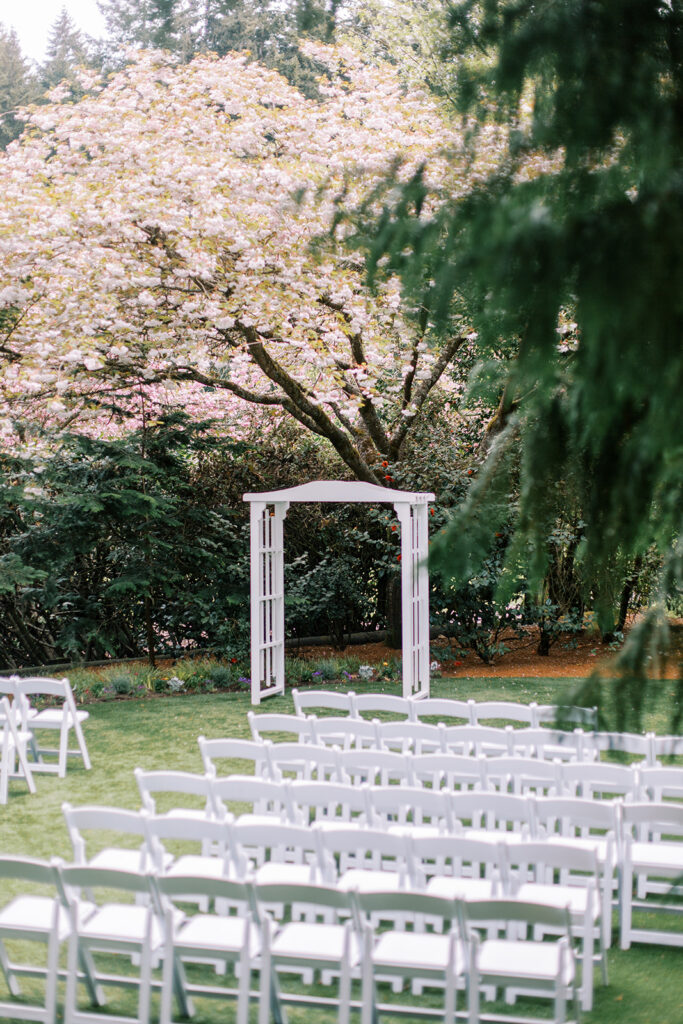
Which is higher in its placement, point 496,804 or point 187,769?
point 496,804

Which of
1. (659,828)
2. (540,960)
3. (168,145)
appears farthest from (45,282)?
(540,960)

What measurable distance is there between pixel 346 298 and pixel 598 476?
9.34m

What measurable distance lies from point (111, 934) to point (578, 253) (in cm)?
333

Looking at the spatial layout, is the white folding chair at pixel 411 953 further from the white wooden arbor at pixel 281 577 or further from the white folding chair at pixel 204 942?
the white wooden arbor at pixel 281 577

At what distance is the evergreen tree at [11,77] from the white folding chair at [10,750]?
1098 cm

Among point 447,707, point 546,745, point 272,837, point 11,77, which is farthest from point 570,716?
point 11,77

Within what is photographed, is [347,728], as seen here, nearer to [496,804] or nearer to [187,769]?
[496,804]

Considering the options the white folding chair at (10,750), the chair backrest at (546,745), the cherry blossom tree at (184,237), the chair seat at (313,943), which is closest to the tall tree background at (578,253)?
the chair seat at (313,943)

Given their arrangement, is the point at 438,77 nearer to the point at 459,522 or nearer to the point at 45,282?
the point at 459,522

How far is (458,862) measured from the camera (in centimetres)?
469

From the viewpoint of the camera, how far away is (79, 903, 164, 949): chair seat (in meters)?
3.92

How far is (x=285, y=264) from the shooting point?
36.0 feet

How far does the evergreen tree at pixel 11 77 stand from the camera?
50.8 feet

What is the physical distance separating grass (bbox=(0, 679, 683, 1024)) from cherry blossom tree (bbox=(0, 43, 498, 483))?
3.44 m
